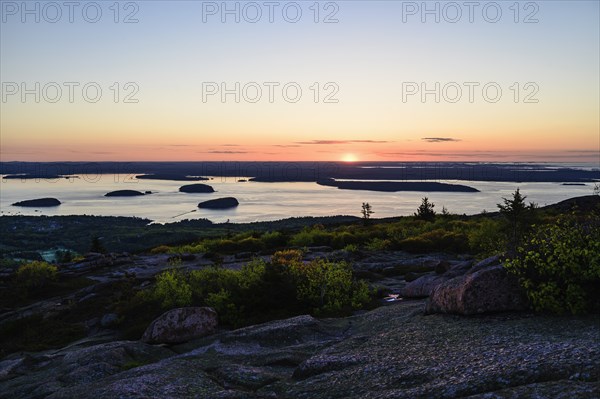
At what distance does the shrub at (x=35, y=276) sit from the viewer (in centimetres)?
3316

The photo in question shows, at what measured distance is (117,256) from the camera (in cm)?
4578

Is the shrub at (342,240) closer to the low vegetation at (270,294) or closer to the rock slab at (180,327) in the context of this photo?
the low vegetation at (270,294)

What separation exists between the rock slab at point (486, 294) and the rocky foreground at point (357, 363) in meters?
0.28

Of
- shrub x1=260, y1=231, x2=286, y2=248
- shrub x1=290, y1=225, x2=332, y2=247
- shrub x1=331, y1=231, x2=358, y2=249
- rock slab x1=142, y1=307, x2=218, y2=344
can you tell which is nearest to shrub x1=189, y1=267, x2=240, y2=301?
rock slab x1=142, y1=307, x2=218, y2=344

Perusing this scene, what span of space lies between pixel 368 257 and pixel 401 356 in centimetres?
2255

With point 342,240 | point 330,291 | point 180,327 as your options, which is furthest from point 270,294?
point 342,240

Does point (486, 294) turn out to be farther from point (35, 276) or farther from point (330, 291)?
point (35, 276)

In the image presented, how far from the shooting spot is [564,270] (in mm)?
10422

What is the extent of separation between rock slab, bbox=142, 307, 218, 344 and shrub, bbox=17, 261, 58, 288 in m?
22.4

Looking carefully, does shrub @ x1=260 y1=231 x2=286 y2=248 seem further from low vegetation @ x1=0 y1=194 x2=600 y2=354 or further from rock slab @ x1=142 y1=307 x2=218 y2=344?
rock slab @ x1=142 y1=307 x2=218 y2=344

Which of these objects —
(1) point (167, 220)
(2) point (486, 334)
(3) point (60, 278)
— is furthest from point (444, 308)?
(1) point (167, 220)

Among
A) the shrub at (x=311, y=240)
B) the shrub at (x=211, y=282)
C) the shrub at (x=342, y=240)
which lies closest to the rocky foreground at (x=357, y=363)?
the shrub at (x=211, y=282)

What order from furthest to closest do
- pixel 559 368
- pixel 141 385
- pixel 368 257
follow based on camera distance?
pixel 368 257, pixel 141 385, pixel 559 368

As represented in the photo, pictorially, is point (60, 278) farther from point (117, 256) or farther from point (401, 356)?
point (401, 356)
